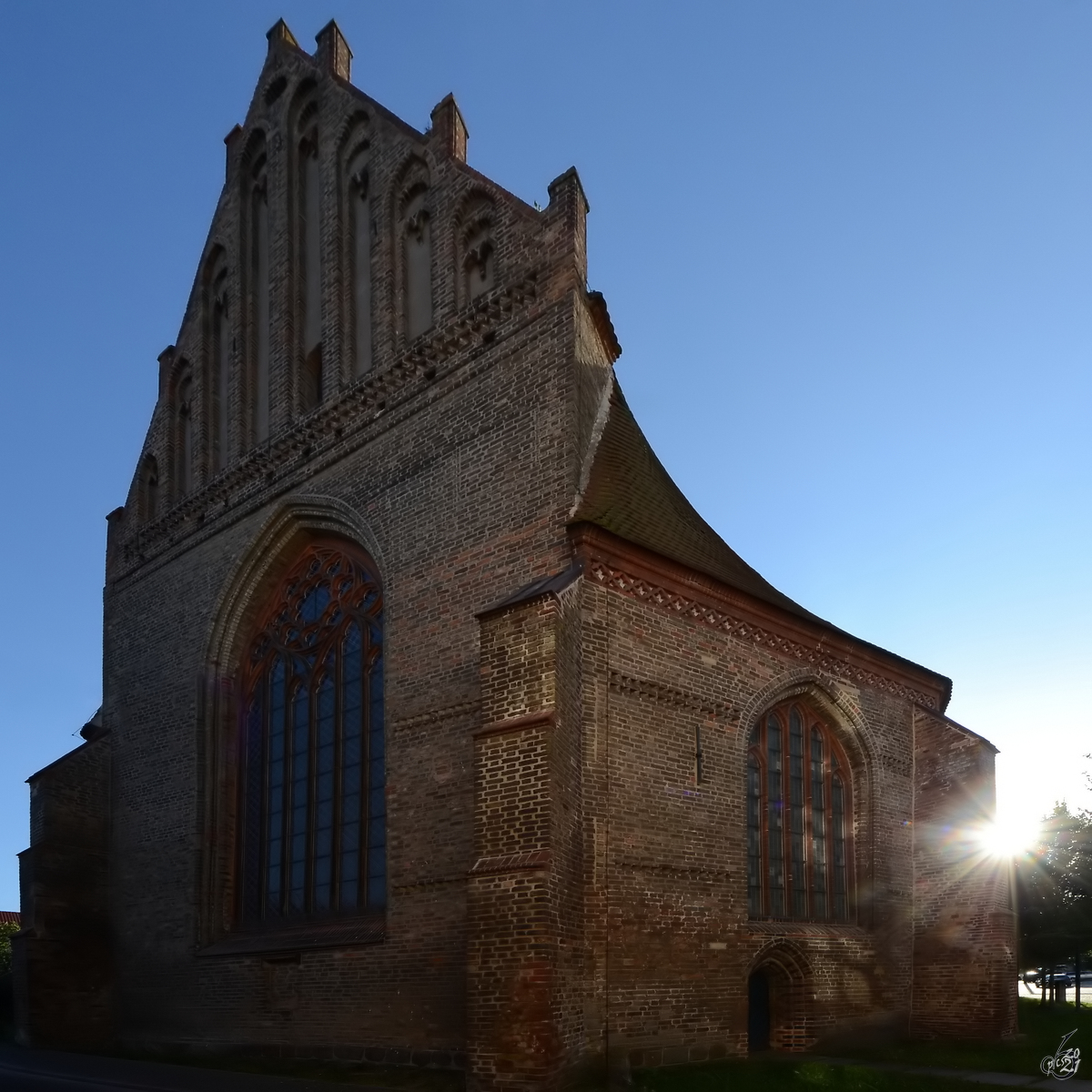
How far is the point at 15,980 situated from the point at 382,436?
9.83 meters

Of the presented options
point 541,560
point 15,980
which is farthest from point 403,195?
point 15,980

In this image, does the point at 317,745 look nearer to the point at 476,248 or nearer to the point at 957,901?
the point at 476,248

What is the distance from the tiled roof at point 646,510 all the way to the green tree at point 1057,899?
12.4m

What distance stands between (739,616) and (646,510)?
1677 mm

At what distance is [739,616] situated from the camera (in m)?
13.7

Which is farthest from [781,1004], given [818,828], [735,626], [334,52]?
[334,52]

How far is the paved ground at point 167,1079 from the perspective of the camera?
37.5 feet

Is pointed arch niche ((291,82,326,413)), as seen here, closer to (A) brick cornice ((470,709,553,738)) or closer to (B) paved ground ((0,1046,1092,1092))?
(A) brick cornice ((470,709,553,738))

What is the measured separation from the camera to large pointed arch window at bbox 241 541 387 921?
14.2 metres

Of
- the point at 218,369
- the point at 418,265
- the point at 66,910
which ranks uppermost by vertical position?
the point at 418,265

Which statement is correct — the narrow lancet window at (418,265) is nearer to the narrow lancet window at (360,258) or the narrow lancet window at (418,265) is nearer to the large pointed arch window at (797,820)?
the narrow lancet window at (360,258)

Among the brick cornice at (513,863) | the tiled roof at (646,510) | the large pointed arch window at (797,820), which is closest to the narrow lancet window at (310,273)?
the tiled roof at (646,510)

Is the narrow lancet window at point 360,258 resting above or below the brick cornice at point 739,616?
above

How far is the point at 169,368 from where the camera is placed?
1978 cm
